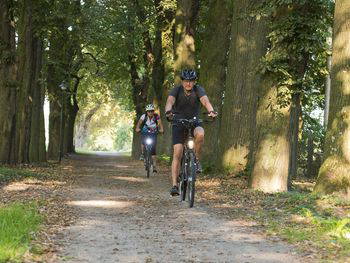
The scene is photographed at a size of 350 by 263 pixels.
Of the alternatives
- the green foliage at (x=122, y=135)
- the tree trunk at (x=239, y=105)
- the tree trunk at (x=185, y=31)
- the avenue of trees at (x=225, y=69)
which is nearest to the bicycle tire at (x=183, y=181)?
the avenue of trees at (x=225, y=69)

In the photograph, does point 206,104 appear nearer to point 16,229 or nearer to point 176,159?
point 176,159

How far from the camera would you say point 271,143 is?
43.0 feet

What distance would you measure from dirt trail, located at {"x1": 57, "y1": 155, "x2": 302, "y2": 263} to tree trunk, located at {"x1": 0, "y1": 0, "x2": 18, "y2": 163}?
8.23 meters

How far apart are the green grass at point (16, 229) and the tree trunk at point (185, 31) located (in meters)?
13.0

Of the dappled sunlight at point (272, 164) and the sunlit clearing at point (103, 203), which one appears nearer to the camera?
the sunlit clearing at point (103, 203)

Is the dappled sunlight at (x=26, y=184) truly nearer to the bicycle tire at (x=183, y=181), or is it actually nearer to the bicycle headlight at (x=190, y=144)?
the bicycle tire at (x=183, y=181)

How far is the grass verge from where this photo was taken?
7.24m

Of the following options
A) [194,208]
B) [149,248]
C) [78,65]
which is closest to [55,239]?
[149,248]

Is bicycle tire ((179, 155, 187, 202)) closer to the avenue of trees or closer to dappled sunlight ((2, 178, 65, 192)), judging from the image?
the avenue of trees

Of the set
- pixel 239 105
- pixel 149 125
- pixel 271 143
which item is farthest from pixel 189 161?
pixel 149 125

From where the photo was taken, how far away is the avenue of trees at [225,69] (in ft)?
41.6

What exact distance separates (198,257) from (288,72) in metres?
7.21

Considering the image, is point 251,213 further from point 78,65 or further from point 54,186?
point 78,65

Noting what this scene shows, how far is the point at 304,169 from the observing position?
25.7 metres
